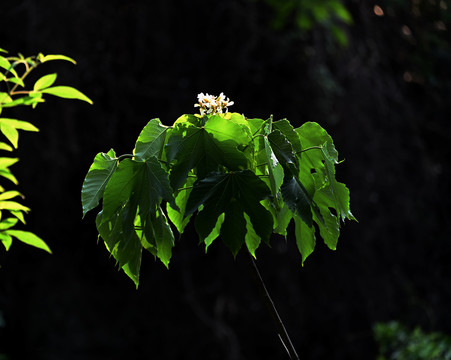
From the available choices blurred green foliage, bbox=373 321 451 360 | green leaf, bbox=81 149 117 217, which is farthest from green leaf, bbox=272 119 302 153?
blurred green foliage, bbox=373 321 451 360

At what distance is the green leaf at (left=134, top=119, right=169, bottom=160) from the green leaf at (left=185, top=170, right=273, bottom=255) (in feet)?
0.34

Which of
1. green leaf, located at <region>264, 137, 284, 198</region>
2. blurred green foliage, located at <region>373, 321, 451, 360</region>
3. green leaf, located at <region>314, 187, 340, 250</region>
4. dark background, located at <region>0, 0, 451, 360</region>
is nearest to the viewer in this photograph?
green leaf, located at <region>264, 137, 284, 198</region>

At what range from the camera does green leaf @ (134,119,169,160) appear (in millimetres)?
799

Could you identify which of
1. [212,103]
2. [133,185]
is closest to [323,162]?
[212,103]

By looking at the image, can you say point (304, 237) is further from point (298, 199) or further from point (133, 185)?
point (133, 185)

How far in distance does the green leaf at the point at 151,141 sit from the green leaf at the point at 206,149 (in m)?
0.04

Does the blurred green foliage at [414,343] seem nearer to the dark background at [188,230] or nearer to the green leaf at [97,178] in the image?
the dark background at [188,230]

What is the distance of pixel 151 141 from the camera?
81cm

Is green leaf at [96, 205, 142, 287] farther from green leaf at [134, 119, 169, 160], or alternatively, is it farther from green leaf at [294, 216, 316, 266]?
green leaf at [294, 216, 316, 266]

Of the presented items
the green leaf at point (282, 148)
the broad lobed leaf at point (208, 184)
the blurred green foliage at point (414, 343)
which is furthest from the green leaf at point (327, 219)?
the blurred green foliage at point (414, 343)

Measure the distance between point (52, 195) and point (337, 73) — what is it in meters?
2.00

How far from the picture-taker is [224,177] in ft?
2.43

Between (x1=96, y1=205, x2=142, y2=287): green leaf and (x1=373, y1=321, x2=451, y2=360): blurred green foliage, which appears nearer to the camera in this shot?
(x1=96, y1=205, x2=142, y2=287): green leaf

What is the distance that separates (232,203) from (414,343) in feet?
6.60
